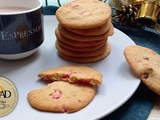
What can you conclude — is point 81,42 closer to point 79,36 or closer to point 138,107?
point 79,36

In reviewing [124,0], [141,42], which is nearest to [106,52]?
[141,42]

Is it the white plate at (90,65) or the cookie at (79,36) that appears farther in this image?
the cookie at (79,36)

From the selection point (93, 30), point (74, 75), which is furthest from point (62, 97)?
point (93, 30)

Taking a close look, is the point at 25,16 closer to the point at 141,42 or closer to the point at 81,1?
the point at 81,1

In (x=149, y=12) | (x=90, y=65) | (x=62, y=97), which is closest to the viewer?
(x=62, y=97)

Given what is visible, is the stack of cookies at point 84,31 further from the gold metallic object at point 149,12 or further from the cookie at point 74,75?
the gold metallic object at point 149,12

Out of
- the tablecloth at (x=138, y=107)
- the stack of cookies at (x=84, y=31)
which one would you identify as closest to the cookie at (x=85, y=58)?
the stack of cookies at (x=84, y=31)

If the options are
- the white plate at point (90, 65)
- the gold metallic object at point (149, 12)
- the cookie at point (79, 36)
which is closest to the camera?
the white plate at point (90, 65)
